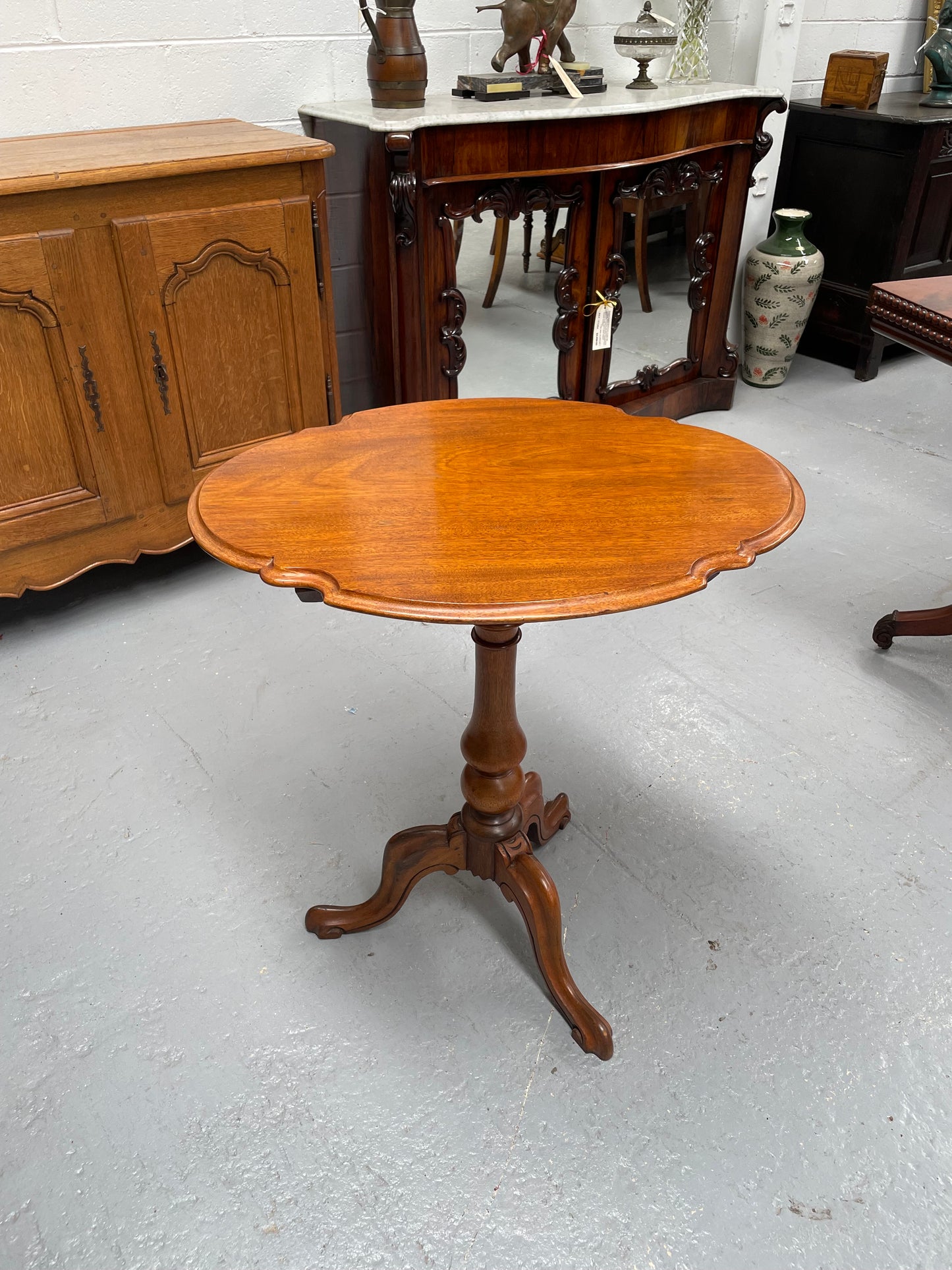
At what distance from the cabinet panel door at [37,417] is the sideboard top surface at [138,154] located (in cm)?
12

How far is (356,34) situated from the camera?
276 cm

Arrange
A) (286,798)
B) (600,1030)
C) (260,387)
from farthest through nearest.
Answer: (260,387) < (286,798) < (600,1030)

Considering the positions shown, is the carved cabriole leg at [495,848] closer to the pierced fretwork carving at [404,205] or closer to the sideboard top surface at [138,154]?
the sideboard top surface at [138,154]

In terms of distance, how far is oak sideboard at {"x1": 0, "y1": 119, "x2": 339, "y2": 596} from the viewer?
198 centimetres

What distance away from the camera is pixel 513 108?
255 centimetres

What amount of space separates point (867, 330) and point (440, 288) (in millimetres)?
2173

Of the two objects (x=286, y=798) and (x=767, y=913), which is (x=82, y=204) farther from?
(x=767, y=913)

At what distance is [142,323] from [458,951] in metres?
1.55

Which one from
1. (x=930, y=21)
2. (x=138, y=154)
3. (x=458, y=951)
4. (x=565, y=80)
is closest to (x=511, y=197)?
(x=565, y=80)

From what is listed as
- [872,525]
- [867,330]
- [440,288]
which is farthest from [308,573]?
[867,330]

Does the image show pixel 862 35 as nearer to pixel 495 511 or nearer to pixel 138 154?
pixel 138 154

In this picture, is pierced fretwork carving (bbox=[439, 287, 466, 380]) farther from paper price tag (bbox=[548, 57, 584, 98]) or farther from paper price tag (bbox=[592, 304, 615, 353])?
paper price tag (bbox=[548, 57, 584, 98])

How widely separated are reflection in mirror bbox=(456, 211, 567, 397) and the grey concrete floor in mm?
998

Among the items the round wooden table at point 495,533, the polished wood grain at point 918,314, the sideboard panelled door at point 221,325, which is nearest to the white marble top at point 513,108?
the sideboard panelled door at point 221,325
